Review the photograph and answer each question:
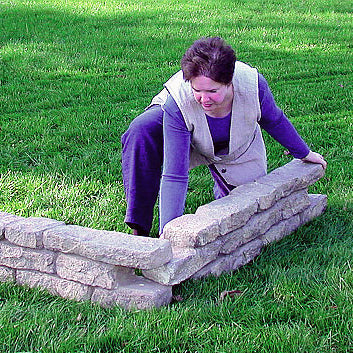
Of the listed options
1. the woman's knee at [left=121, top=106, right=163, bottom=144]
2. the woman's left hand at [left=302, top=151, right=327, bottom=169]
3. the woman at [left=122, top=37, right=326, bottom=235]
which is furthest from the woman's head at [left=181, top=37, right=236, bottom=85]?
the woman's left hand at [left=302, top=151, right=327, bottom=169]

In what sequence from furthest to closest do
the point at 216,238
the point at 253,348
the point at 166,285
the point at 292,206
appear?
1. the point at 292,206
2. the point at 216,238
3. the point at 166,285
4. the point at 253,348

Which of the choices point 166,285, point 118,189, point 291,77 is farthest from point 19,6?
point 166,285

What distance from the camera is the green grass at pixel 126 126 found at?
2896 mm

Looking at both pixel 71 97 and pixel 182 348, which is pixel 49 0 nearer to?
pixel 71 97

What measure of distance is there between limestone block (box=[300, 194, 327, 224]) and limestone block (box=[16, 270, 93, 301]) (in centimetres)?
178

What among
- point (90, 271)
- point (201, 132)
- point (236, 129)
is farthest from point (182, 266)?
point (236, 129)

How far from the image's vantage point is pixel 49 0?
12820 mm

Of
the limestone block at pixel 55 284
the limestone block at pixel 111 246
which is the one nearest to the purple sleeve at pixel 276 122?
the limestone block at pixel 111 246

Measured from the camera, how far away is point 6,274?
353 cm

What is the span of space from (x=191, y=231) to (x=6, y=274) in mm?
1081

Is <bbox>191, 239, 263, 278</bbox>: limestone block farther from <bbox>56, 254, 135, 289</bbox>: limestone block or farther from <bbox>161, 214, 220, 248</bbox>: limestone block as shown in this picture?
<bbox>56, 254, 135, 289</bbox>: limestone block

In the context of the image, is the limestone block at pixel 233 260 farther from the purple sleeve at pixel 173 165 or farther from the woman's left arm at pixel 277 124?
the woman's left arm at pixel 277 124

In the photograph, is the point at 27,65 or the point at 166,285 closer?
the point at 166,285

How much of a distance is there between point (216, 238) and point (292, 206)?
93 cm
